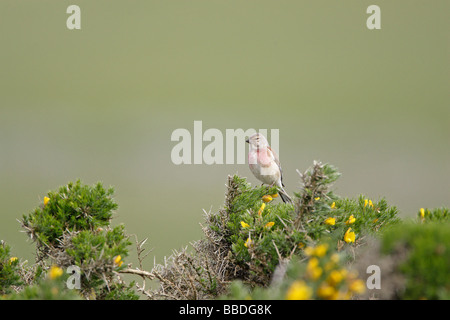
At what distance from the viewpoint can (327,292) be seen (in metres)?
2.24

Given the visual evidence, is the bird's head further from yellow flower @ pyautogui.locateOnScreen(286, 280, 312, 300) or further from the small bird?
yellow flower @ pyautogui.locateOnScreen(286, 280, 312, 300)

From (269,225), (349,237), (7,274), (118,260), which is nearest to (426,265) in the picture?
(349,237)

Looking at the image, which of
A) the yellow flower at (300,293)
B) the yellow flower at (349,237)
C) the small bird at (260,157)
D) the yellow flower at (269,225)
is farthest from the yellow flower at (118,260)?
the small bird at (260,157)

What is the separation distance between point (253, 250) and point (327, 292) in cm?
114

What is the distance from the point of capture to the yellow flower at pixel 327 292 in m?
2.24

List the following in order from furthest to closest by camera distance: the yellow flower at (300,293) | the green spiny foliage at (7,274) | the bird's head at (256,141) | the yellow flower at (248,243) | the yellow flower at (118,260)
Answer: the bird's head at (256,141), the green spiny foliage at (7,274), the yellow flower at (248,243), the yellow flower at (118,260), the yellow flower at (300,293)

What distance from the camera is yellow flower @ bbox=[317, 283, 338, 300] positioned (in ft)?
7.36

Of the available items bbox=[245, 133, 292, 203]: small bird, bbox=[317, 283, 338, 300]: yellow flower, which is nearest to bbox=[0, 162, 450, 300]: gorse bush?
bbox=[317, 283, 338, 300]: yellow flower

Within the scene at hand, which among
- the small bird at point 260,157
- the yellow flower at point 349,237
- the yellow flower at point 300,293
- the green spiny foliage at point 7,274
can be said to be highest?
the small bird at point 260,157

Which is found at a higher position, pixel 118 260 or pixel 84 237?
pixel 84 237

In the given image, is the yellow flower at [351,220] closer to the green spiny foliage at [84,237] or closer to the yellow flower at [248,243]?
the yellow flower at [248,243]

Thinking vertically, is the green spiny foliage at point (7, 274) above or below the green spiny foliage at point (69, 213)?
below

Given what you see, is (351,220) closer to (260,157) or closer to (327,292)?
(327,292)

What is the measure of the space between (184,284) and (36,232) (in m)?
1.24
